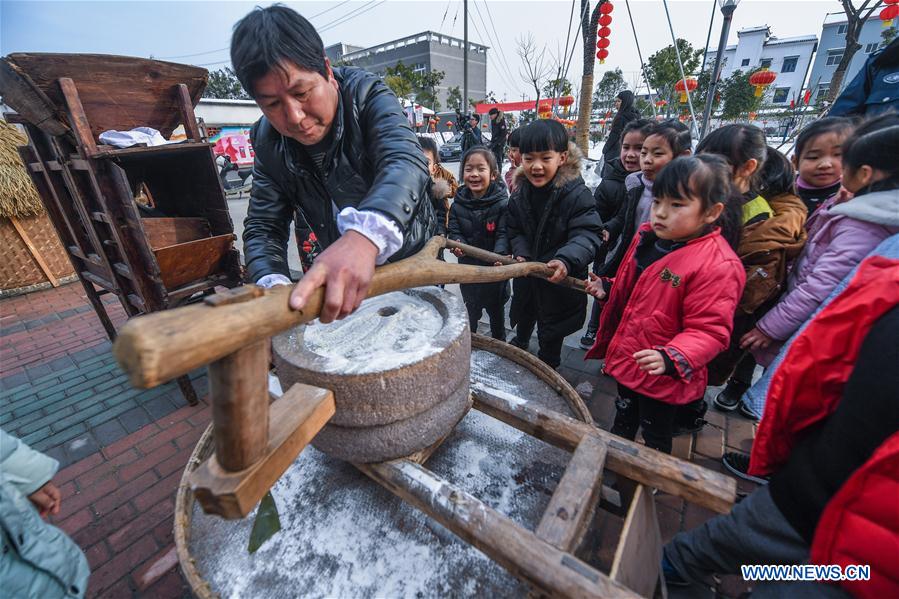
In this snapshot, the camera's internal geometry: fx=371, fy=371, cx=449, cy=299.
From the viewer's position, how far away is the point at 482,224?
3354 millimetres

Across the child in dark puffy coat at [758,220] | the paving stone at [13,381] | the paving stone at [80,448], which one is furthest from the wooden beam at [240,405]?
the paving stone at [13,381]

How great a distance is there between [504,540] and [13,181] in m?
7.10

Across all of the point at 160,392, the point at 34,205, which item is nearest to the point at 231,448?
the point at 160,392

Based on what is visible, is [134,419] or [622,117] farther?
[622,117]

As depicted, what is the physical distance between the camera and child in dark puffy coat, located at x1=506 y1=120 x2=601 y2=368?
8.09 feet

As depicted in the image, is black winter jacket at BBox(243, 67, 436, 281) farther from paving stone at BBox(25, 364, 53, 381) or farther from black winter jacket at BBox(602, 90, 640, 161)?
black winter jacket at BBox(602, 90, 640, 161)

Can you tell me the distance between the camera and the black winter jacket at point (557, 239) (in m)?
2.53

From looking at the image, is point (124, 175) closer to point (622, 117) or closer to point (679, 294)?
point (679, 294)

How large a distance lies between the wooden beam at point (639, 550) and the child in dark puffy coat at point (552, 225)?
1.34 metres

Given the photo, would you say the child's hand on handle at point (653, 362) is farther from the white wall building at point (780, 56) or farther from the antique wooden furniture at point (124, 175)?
the white wall building at point (780, 56)

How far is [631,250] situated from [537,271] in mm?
541

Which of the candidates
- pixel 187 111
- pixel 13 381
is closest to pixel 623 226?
pixel 187 111

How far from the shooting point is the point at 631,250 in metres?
2.14

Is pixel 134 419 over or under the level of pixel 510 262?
under
